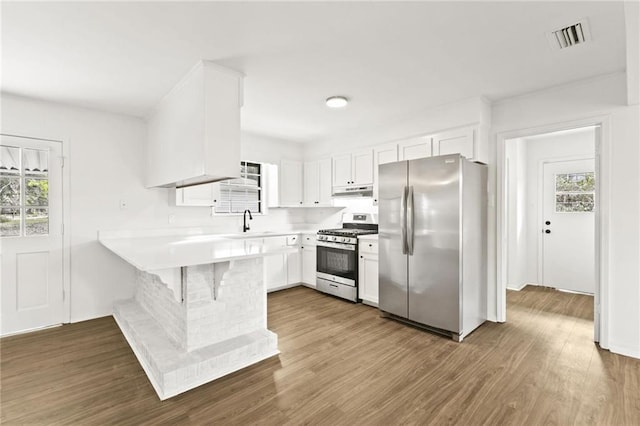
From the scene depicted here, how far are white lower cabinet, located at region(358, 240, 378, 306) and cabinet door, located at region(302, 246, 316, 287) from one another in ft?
3.14

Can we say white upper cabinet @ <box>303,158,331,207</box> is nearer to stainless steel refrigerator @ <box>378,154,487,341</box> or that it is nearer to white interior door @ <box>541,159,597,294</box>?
stainless steel refrigerator @ <box>378,154,487,341</box>

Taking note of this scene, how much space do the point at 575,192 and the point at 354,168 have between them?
11.8 ft

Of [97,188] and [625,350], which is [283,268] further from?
[625,350]

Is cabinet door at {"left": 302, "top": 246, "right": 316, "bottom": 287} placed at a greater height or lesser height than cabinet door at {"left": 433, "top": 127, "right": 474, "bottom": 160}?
lesser

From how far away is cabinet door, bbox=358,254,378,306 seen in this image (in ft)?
12.6

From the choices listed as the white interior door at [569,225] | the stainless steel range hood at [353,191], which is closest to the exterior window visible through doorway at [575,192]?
the white interior door at [569,225]

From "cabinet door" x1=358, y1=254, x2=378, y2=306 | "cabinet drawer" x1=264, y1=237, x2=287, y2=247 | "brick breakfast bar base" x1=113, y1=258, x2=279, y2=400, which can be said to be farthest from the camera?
"cabinet drawer" x1=264, y1=237, x2=287, y2=247

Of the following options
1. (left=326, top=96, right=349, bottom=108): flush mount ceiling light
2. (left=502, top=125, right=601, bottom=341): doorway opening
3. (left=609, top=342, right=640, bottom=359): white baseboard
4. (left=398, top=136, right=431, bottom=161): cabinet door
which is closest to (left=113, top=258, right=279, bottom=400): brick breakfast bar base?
(left=326, top=96, right=349, bottom=108): flush mount ceiling light

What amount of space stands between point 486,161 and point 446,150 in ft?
1.57

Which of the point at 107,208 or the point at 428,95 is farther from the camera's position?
the point at 107,208

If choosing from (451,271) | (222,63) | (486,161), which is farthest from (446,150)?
(222,63)

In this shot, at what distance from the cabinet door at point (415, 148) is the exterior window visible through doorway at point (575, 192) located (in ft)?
9.55

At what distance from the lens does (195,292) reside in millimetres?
2318

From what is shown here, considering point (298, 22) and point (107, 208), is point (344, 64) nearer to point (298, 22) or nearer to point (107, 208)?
point (298, 22)
